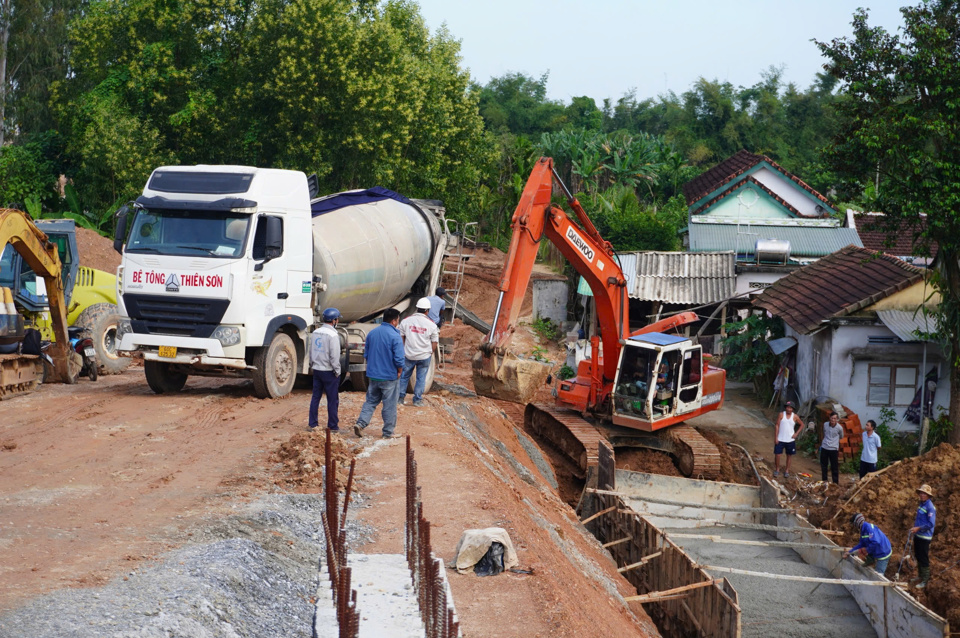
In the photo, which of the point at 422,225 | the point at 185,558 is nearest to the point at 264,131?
the point at 422,225

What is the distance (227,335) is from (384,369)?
3.20m

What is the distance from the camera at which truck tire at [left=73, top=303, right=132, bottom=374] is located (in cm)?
1858

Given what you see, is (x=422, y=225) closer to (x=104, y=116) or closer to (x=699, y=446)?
(x=699, y=446)

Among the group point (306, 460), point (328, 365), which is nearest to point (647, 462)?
point (328, 365)

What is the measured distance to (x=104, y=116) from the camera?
2906 cm

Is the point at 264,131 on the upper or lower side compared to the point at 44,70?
lower

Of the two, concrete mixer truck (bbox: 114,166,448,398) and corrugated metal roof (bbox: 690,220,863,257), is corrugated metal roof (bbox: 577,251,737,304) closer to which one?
corrugated metal roof (bbox: 690,220,863,257)

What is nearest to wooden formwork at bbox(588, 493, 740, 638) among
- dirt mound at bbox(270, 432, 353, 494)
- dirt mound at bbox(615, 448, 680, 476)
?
dirt mound at bbox(615, 448, 680, 476)

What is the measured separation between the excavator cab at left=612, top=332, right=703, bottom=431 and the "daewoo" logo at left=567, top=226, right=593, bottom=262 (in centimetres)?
179

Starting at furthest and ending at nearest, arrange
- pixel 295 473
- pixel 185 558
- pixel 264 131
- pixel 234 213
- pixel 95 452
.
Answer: pixel 264 131 < pixel 234 213 < pixel 95 452 < pixel 295 473 < pixel 185 558

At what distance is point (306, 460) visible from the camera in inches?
412

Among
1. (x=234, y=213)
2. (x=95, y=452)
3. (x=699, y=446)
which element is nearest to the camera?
(x=95, y=452)

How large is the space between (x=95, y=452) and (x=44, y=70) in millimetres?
33645

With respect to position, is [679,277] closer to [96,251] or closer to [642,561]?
[642,561]
